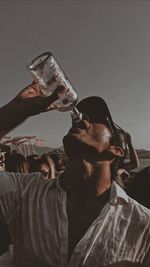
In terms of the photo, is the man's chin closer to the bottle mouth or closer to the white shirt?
the white shirt

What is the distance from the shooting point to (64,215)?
4.79 feet

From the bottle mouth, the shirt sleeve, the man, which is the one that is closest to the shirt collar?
the man

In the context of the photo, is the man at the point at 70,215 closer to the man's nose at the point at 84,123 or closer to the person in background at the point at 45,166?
the man's nose at the point at 84,123

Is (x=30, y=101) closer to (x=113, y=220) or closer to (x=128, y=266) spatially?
(x=113, y=220)

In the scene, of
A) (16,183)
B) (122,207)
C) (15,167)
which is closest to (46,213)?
(16,183)

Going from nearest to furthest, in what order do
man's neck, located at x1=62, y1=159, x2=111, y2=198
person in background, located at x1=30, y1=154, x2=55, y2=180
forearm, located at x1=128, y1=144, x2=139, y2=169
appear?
man's neck, located at x1=62, y1=159, x2=111, y2=198 → person in background, located at x1=30, y1=154, x2=55, y2=180 → forearm, located at x1=128, y1=144, x2=139, y2=169

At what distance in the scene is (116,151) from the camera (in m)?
1.77

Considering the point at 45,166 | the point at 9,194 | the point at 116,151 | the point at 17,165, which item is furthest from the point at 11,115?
the point at 45,166

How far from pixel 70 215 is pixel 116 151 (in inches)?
15.4

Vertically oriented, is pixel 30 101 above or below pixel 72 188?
above

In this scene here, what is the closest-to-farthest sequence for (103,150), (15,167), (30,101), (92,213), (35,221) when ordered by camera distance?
1. (30,101)
2. (35,221)
3. (92,213)
4. (103,150)
5. (15,167)

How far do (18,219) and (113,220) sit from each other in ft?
1.08

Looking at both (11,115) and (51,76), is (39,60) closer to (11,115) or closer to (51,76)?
(51,76)

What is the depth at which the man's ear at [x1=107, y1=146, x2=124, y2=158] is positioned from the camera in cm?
174
